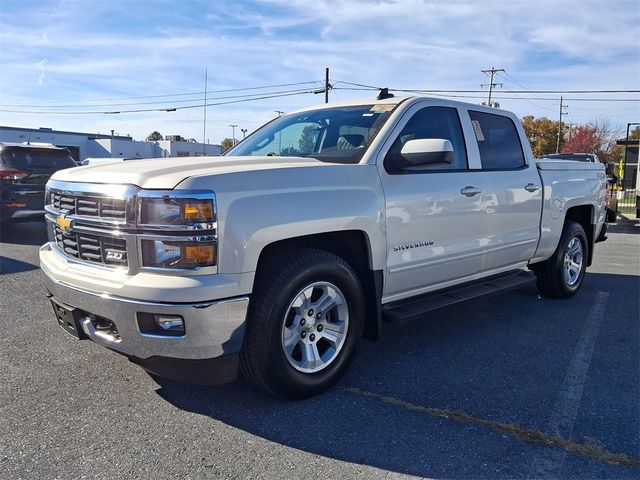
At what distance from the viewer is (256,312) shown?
3.14 metres

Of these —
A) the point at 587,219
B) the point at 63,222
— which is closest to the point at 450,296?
the point at 63,222

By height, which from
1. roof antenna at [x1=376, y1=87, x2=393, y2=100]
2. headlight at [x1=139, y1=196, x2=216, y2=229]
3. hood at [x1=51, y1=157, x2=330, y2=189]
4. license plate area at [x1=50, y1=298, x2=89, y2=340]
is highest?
roof antenna at [x1=376, y1=87, x2=393, y2=100]

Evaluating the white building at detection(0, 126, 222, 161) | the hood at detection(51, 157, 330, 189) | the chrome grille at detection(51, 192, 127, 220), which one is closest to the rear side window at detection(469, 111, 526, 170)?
the hood at detection(51, 157, 330, 189)

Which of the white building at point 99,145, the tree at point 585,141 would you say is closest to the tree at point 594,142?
the tree at point 585,141

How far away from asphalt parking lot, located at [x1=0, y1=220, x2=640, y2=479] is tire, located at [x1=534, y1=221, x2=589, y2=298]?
3.84 ft

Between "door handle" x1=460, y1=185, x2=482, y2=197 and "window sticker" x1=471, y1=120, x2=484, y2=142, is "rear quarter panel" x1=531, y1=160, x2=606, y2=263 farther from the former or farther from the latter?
"door handle" x1=460, y1=185, x2=482, y2=197

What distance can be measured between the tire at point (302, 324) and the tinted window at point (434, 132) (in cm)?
96

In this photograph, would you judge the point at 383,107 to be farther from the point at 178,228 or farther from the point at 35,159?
the point at 35,159

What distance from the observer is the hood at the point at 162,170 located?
2975mm

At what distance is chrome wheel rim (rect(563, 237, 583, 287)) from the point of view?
622 centimetres

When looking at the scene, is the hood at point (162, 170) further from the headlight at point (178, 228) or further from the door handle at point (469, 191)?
the door handle at point (469, 191)

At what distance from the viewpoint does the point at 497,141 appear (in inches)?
202

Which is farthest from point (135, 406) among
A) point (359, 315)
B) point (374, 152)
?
point (374, 152)

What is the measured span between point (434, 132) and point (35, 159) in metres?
Result: 8.43
